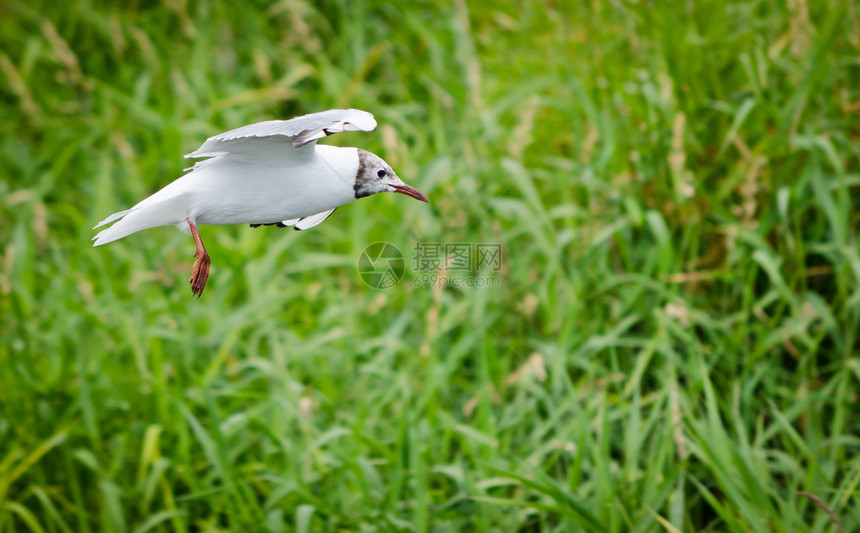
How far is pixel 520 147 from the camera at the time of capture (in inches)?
118

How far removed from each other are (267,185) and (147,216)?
164 millimetres

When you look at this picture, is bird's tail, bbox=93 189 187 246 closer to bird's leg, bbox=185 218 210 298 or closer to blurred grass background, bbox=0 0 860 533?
bird's leg, bbox=185 218 210 298

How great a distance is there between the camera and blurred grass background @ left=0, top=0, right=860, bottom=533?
2.34 metres

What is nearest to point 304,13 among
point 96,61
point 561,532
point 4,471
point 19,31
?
point 96,61

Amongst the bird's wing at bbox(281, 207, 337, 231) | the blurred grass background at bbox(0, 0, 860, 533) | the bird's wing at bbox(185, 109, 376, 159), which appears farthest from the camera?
the blurred grass background at bbox(0, 0, 860, 533)

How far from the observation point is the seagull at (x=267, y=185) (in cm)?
102

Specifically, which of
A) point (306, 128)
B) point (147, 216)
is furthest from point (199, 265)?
point (306, 128)

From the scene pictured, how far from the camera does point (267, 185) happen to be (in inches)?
42.0

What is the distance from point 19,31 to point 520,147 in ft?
9.35

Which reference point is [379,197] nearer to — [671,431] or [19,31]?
[671,431]

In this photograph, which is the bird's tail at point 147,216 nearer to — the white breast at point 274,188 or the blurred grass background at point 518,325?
the white breast at point 274,188

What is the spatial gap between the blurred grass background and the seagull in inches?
51.0

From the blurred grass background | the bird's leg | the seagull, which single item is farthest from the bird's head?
the blurred grass background

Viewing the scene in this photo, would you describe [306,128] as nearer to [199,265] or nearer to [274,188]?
[274,188]
